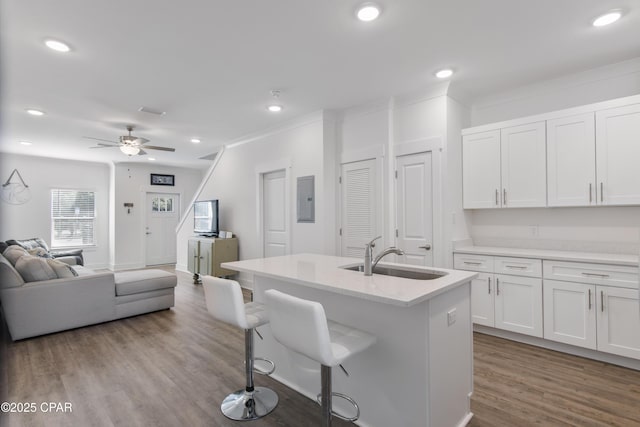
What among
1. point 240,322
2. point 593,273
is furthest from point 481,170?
point 240,322

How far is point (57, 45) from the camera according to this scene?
288 cm

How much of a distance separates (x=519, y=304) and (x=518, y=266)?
37 cm

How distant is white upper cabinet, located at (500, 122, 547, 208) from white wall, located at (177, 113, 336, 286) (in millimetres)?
2053

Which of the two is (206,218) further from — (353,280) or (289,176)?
(353,280)

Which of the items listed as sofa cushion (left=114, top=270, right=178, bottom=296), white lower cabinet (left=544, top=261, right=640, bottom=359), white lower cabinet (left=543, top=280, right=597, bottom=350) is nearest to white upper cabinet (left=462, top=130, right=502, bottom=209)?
white lower cabinet (left=544, top=261, right=640, bottom=359)

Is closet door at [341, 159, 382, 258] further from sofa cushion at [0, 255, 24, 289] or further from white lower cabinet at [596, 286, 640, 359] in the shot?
sofa cushion at [0, 255, 24, 289]

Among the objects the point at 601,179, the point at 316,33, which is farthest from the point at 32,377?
the point at 601,179

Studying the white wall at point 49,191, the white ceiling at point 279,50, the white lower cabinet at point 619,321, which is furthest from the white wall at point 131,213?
the white lower cabinet at point 619,321

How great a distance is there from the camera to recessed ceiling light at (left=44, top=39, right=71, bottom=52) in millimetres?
2834

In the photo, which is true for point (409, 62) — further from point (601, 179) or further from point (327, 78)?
point (601, 179)

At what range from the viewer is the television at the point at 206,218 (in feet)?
20.8

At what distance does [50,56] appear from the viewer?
307cm

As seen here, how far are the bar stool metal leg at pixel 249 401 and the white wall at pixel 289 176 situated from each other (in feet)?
7.28

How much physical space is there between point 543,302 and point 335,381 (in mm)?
2186
